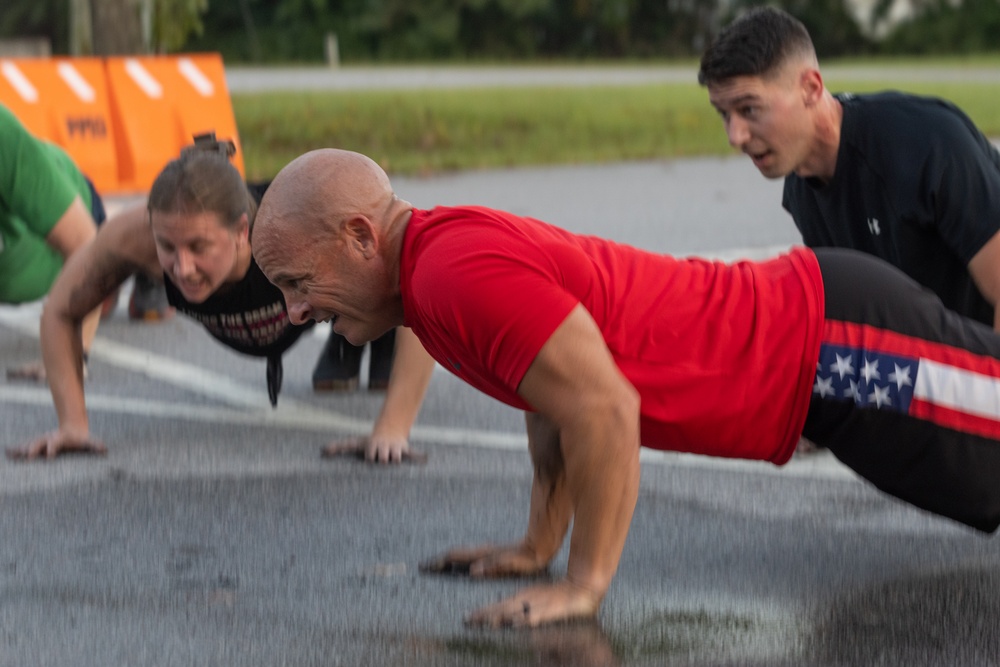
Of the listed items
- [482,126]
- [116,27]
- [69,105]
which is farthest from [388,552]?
[482,126]

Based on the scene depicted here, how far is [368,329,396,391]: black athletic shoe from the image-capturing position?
20.4ft

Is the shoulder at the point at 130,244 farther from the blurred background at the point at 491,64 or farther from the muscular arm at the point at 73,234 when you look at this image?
the blurred background at the point at 491,64

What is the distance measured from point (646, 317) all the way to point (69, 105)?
9.18 meters

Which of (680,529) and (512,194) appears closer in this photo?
(680,529)

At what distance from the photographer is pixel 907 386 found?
11.5 feet

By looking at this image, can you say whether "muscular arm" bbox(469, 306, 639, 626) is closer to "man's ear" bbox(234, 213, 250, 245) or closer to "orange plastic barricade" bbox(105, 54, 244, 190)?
"man's ear" bbox(234, 213, 250, 245)

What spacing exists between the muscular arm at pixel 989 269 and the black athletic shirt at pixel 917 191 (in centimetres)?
2

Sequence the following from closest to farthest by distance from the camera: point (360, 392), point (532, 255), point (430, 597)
A: point (532, 255), point (430, 597), point (360, 392)

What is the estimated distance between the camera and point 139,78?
1195 centimetres

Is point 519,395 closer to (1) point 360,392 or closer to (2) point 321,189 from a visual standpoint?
(2) point 321,189

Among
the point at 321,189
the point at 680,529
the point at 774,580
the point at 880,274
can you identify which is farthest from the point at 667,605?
the point at 321,189

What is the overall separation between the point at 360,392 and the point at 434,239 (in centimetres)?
306

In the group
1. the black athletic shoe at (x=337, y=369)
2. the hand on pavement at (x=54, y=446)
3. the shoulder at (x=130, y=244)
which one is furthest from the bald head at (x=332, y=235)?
the black athletic shoe at (x=337, y=369)

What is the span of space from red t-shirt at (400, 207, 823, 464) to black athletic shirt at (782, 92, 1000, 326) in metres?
0.76
